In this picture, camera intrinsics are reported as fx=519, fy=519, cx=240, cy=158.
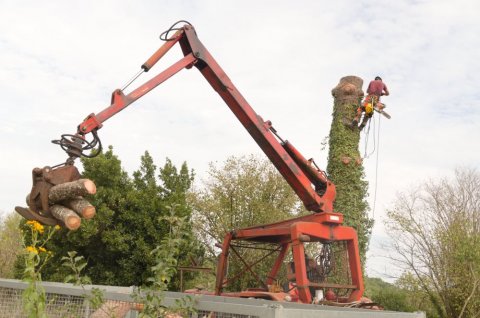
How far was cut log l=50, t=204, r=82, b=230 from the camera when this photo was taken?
531 cm

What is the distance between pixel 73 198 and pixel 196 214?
1955 centimetres

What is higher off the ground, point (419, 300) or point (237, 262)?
point (237, 262)

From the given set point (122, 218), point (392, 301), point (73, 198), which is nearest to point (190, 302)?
point (73, 198)

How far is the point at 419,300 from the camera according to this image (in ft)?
67.9

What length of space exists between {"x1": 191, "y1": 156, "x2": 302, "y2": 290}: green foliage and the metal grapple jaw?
57.3 feet

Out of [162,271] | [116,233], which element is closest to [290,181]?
[162,271]

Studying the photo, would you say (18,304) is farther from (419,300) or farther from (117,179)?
(419,300)

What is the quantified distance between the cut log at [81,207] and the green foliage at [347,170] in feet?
32.6

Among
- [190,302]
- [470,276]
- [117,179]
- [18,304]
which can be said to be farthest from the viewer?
[117,179]

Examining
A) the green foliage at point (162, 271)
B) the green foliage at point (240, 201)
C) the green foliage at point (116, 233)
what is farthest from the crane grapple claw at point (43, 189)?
the green foliage at point (240, 201)

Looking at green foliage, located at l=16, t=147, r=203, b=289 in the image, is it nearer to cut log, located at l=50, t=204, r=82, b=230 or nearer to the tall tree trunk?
the tall tree trunk

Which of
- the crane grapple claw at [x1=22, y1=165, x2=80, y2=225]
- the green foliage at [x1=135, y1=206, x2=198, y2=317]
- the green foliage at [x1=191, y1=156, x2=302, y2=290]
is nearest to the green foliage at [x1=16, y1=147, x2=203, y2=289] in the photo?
the green foliage at [x1=191, y1=156, x2=302, y2=290]

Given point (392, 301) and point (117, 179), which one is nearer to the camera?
point (117, 179)

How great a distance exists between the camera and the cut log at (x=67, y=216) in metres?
5.31
